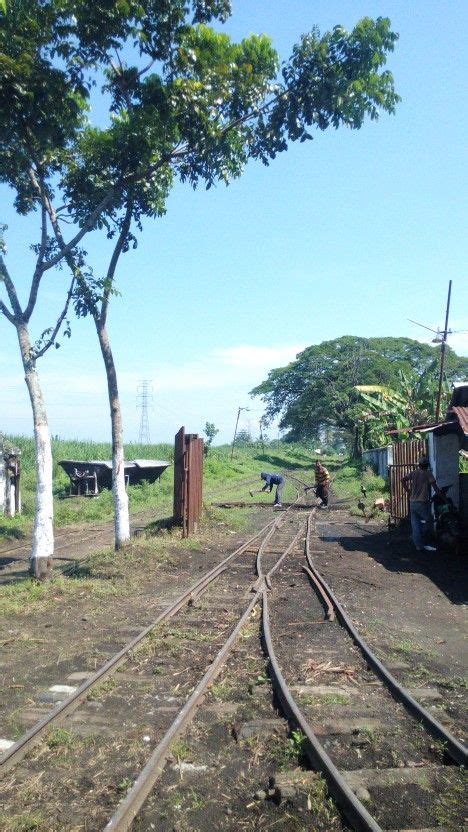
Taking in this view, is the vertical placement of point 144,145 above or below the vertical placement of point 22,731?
above

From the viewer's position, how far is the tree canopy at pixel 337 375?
54.2 m

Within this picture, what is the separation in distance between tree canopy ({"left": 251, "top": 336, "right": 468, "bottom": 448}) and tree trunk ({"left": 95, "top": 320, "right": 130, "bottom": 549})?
39.4 meters

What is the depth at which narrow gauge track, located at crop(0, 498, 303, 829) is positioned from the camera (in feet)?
15.7

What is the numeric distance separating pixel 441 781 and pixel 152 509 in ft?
68.0

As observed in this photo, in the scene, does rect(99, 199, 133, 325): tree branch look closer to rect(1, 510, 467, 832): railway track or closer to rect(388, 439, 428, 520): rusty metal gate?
rect(1, 510, 467, 832): railway track

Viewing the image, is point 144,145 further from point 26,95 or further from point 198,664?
point 198,664

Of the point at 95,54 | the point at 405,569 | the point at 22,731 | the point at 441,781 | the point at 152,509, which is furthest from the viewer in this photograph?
the point at 152,509

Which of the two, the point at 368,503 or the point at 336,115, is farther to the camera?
the point at 368,503

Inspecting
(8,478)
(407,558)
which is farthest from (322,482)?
(8,478)

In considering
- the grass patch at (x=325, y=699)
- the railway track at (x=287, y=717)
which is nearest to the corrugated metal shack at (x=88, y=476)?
the railway track at (x=287, y=717)

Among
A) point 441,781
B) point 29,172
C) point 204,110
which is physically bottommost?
point 441,781

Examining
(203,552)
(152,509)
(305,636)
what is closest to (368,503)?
(152,509)

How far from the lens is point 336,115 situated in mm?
12094

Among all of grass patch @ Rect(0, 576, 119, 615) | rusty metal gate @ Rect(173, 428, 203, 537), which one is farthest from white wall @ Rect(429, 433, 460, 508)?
grass patch @ Rect(0, 576, 119, 615)
